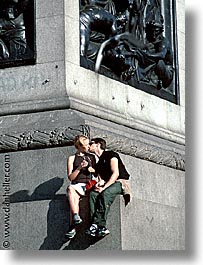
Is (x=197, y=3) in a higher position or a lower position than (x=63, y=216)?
higher

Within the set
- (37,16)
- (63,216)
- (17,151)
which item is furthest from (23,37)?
(63,216)

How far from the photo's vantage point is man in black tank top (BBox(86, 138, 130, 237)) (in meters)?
14.9

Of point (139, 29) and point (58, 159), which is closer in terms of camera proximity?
point (58, 159)

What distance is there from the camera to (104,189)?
14.9 m

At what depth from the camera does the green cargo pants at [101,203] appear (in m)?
14.8

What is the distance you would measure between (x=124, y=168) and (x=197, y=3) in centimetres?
429

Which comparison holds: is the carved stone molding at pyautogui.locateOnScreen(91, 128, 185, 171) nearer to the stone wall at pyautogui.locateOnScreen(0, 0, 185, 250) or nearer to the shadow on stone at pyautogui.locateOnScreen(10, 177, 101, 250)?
the stone wall at pyautogui.locateOnScreen(0, 0, 185, 250)

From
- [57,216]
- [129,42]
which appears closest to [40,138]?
[57,216]

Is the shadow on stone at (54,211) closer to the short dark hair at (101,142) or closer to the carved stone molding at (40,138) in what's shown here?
the carved stone molding at (40,138)

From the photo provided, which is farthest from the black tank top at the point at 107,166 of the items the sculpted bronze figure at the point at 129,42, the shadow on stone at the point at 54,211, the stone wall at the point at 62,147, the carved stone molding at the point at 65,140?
the sculpted bronze figure at the point at 129,42

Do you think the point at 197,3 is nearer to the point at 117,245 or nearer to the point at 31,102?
the point at 31,102

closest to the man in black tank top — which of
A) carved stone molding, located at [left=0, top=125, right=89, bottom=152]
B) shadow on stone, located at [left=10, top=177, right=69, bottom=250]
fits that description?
carved stone molding, located at [left=0, top=125, right=89, bottom=152]

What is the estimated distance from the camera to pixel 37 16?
16547mm

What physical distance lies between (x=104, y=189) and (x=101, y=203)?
17 cm
